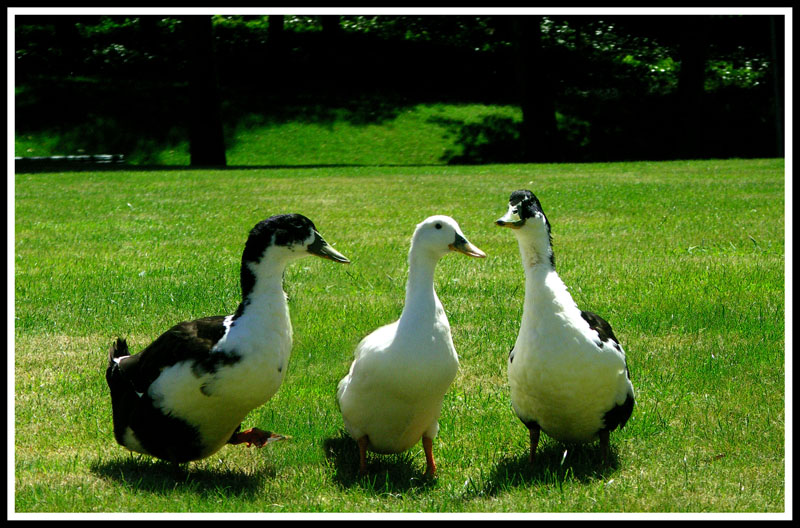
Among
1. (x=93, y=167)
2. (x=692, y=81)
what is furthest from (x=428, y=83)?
(x=93, y=167)

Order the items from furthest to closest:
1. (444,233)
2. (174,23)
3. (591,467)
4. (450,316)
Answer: (174,23) < (450,316) < (591,467) < (444,233)

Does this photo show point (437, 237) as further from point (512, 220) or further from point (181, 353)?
point (181, 353)

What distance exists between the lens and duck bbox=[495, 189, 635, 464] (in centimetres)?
477

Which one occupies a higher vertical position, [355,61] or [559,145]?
[355,61]

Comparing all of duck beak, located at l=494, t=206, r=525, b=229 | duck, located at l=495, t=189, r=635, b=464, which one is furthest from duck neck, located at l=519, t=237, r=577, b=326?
duck beak, located at l=494, t=206, r=525, b=229

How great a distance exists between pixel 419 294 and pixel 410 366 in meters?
0.36

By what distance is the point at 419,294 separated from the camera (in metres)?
4.58

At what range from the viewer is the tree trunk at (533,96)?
24484 mm

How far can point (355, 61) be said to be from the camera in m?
30.7

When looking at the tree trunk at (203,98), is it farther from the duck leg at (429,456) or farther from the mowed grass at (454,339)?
the duck leg at (429,456)

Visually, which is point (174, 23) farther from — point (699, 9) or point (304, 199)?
point (699, 9)

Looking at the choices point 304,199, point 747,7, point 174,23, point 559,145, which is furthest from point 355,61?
point 747,7

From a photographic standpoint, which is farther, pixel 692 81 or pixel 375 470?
pixel 692 81

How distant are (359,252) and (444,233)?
6.06 metres
